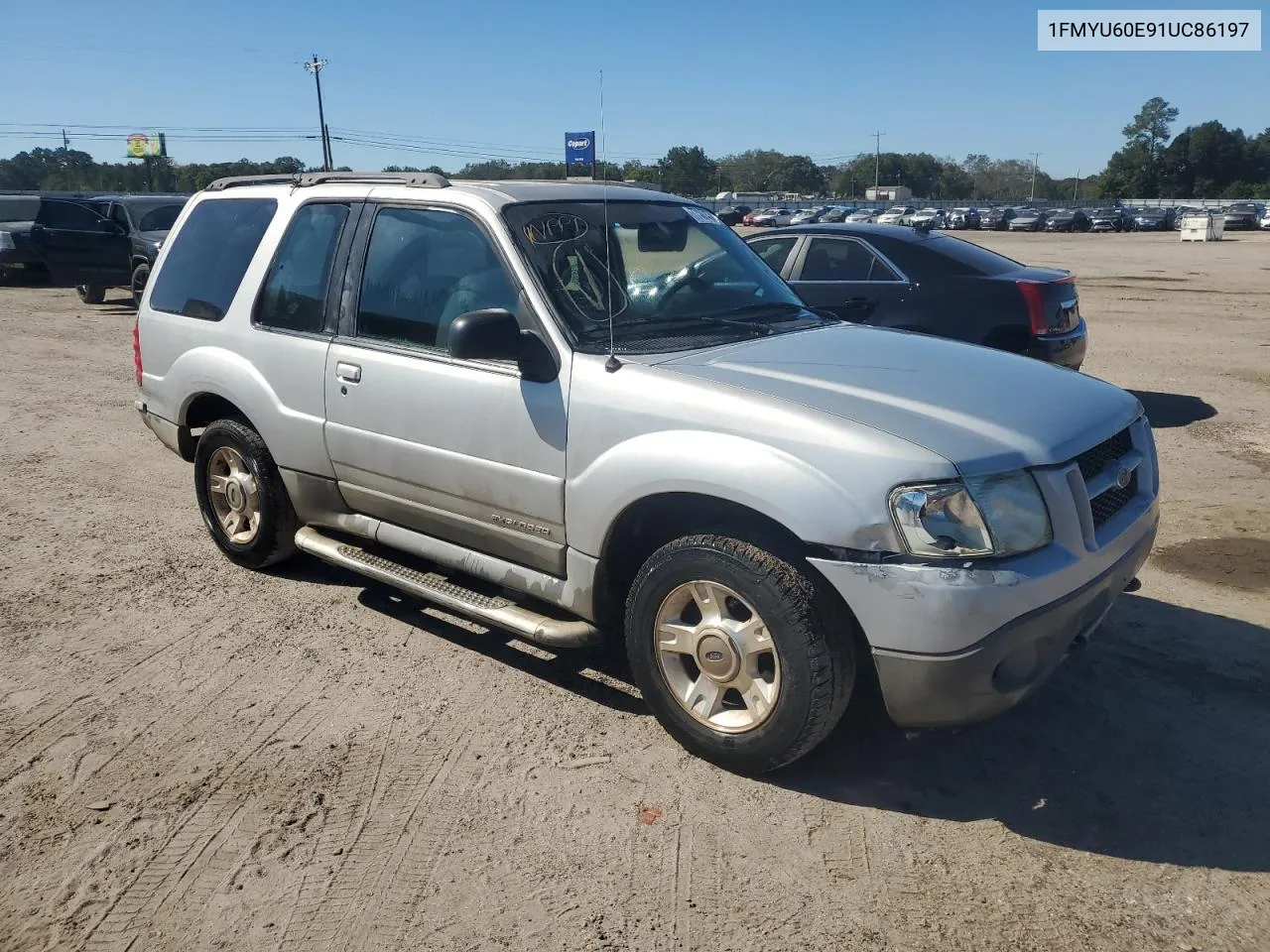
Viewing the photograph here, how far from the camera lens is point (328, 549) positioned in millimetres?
4805

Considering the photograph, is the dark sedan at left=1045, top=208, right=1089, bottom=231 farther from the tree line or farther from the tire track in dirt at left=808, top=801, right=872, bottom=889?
the tire track in dirt at left=808, top=801, right=872, bottom=889

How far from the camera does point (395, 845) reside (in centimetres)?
317

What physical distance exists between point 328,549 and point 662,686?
78.0 inches

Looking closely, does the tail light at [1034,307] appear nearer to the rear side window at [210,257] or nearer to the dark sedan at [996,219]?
the rear side window at [210,257]

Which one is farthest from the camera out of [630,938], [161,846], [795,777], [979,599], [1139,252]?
[1139,252]

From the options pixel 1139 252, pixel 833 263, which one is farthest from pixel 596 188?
pixel 1139 252

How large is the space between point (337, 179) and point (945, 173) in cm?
16952

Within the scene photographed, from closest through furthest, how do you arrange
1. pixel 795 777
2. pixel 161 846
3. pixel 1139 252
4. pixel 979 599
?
pixel 979 599
pixel 161 846
pixel 795 777
pixel 1139 252

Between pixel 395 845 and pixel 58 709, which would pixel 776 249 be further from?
pixel 395 845

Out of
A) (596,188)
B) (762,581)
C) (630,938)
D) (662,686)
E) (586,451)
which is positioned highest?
(596,188)

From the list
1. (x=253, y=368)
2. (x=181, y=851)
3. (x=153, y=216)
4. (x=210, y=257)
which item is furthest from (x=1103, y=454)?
→ (x=153, y=216)

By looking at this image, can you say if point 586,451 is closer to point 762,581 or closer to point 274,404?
point 762,581

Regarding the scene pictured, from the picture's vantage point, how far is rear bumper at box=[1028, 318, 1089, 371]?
8.18m

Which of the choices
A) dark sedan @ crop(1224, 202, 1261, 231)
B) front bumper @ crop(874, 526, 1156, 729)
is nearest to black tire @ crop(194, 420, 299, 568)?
front bumper @ crop(874, 526, 1156, 729)
